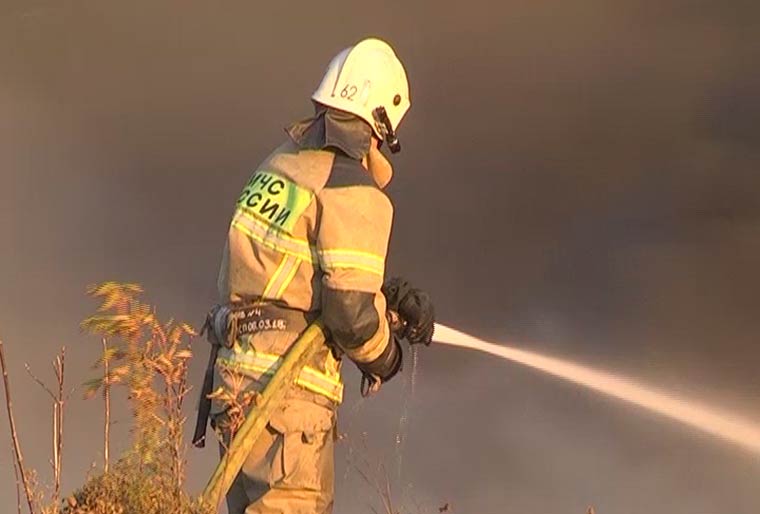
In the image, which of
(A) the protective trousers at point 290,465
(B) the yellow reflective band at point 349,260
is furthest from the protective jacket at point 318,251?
(A) the protective trousers at point 290,465

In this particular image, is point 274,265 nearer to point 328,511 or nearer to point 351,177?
point 351,177

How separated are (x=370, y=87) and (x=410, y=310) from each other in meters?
0.81

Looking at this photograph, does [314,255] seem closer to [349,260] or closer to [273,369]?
[349,260]

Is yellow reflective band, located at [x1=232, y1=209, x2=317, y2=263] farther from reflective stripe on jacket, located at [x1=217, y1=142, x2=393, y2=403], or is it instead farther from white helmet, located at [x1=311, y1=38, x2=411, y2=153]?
white helmet, located at [x1=311, y1=38, x2=411, y2=153]

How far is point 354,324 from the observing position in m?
4.30

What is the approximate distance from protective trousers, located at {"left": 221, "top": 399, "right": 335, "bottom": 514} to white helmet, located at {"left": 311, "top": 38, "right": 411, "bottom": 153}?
1.03 meters

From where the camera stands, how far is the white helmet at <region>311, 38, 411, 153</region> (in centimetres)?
466

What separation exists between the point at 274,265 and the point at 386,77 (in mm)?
821

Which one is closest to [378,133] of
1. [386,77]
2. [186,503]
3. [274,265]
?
[386,77]

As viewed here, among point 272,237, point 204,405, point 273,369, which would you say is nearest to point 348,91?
point 272,237

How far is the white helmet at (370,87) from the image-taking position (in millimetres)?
4664

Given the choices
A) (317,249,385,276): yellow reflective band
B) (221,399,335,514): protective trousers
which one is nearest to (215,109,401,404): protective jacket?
(317,249,385,276): yellow reflective band

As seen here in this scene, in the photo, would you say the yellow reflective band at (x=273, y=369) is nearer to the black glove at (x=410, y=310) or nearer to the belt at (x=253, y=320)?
the belt at (x=253, y=320)

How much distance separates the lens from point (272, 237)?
14.7 ft
